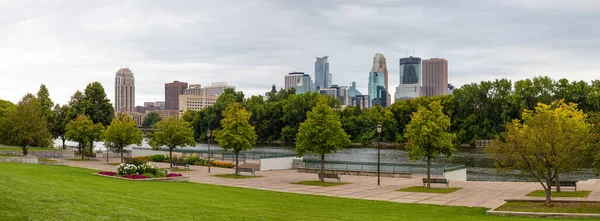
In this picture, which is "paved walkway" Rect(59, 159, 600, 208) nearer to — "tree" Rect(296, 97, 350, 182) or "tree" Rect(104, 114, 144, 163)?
"tree" Rect(296, 97, 350, 182)

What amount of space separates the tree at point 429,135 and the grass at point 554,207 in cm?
1034

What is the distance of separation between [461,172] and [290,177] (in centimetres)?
A: 1333

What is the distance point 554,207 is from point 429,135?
12.5m

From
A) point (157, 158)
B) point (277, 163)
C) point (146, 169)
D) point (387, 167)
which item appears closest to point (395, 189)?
point (387, 167)

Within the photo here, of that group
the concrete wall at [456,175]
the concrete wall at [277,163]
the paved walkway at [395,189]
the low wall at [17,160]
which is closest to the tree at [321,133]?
the paved walkway at [395,189]

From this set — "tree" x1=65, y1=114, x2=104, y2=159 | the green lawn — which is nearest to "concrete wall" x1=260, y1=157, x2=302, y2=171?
the green lawn

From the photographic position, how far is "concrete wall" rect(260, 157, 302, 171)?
4925 cm

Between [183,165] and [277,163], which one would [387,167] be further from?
[183,165]

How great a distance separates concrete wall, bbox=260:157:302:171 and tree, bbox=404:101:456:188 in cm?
1681

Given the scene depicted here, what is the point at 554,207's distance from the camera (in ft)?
76.8

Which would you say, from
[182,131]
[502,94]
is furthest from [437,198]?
[502,94]

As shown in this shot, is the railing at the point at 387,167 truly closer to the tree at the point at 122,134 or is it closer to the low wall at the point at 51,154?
the tree at the point at 122,134

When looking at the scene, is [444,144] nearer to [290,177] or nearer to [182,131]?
[290,177]

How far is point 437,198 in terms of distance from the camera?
29516 millimetres
